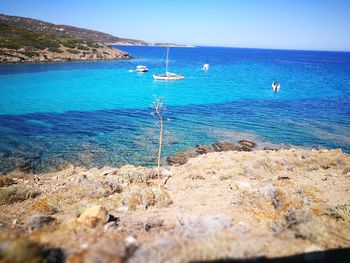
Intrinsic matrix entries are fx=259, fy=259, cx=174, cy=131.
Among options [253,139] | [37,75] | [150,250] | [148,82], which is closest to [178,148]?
[253,139]

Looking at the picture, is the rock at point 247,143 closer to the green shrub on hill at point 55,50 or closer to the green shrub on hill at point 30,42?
the green shrub on hill at point 30,42

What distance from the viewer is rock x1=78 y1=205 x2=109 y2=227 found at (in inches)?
303

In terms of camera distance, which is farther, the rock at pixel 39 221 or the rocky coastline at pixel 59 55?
the rocky coastline at pixel 59 55

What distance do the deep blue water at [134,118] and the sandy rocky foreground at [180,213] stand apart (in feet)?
18.4

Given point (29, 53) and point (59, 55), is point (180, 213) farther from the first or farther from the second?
point (59, 55)

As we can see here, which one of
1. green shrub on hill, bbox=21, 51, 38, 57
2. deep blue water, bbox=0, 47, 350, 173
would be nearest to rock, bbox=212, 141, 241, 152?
deep blue water, bbox=0, 47, 350, 173

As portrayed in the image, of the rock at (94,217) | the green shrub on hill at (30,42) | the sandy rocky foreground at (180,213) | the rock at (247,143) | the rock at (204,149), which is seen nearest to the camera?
the sandy rocky foreground at (180,213)

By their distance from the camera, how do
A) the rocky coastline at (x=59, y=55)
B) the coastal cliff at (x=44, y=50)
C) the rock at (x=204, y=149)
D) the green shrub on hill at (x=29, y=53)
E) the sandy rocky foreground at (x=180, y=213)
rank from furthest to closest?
the green shrub on hill at (x=29, y=53) → the coastal cliff at (x=44, y=50) → the rocky coastline at (x=59, y=55) → the rock at (x=204, y=149) → the sandy rocky foreground at (x=180, y=213)

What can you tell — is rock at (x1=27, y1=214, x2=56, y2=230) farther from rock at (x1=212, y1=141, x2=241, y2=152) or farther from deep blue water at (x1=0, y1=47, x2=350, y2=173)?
rock at (x1=212, y1=141, x2=241, y2=152)

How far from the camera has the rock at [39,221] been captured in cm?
776

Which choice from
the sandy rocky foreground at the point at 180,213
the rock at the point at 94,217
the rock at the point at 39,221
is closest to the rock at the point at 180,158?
the sandy rocky foreground at the point at 180,213

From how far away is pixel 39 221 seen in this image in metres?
8.13

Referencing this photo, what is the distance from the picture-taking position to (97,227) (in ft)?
24.7

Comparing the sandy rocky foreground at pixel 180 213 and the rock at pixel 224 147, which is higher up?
the sandy rocky foreground at pixel 180 213
